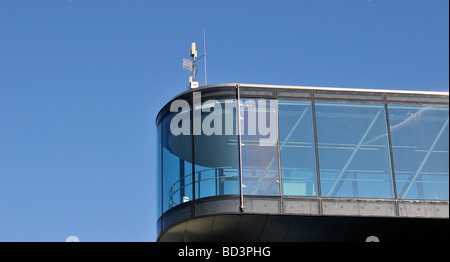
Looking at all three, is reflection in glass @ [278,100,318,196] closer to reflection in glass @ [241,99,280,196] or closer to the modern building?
the modern building

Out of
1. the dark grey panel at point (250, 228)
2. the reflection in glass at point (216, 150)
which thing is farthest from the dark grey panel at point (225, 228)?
the reflection in glass at point (216, 150)

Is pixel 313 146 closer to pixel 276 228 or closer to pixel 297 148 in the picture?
pixel 297 148

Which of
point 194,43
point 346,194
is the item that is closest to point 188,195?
point 346,194

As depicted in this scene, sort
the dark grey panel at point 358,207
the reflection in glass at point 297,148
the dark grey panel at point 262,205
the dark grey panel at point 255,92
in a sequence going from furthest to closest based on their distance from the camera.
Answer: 1. the dark grey panel at point 255,92
2. the reflection in glass at point 297,148
3. the dark grey panel at point 358,207
4. the dark grey panel at point 262,205

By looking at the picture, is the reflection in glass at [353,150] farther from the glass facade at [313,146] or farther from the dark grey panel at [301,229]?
the dark grey panel at [301,229]

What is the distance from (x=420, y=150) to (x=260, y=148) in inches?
206

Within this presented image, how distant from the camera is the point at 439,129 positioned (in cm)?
2381

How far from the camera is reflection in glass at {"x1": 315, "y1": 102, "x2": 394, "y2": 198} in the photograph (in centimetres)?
2281

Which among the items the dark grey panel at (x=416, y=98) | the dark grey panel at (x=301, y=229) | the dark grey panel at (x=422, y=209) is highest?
the dark grey panel at (x=416, y=98)

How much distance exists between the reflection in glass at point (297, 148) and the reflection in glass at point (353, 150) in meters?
0.30

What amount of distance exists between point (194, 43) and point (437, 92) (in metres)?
9.60

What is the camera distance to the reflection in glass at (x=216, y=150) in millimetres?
22703

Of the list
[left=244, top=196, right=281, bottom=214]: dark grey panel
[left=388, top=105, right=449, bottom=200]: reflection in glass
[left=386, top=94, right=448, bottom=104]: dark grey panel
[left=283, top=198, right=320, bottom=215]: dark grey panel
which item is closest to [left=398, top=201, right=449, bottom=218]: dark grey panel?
[left=388, top=105, right=449, bottom=200]: reflection in glass

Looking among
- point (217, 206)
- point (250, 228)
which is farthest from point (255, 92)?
point (250, 228)
